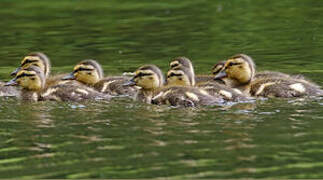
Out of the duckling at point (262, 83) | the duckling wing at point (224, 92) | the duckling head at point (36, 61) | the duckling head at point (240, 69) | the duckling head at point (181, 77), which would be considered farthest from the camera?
the duckling head at point (36, 61)

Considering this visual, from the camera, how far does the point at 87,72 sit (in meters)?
8.85

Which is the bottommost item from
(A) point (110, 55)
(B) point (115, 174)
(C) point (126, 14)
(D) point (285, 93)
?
(B) point (115, 174)

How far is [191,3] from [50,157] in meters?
9.27

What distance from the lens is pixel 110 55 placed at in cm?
1060

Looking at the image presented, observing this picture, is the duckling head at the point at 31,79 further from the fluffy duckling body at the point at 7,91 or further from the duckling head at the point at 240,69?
the duckling head at the point at 240,69

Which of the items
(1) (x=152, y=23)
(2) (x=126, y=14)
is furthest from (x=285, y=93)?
(2) (x=126, y=14)

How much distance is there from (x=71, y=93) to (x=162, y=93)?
3.13 feet

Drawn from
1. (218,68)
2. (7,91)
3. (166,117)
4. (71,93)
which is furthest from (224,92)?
(7,91)

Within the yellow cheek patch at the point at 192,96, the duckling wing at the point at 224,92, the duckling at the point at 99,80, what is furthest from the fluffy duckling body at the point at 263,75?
the yellow cheek patch at the point at 192,96

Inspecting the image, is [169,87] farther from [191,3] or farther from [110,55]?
[191,3]

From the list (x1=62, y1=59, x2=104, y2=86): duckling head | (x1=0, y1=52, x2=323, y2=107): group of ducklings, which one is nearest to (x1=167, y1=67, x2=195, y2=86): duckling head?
(x1=0, y1=52, x2=323, y2=107): group of ducklings

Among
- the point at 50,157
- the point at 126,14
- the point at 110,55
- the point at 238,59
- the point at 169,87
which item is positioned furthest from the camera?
the point at 126,14

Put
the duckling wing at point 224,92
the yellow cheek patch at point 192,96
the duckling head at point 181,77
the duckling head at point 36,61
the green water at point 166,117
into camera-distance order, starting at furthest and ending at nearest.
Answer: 1. the duckling head at point 36,61
2. the duckling head at point 181,77
3. the duckling wing at point 224,92
4. the yellow cheek patch at point 192,96
5. the green water at point 166,117

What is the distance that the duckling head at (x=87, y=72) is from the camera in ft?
28.9
